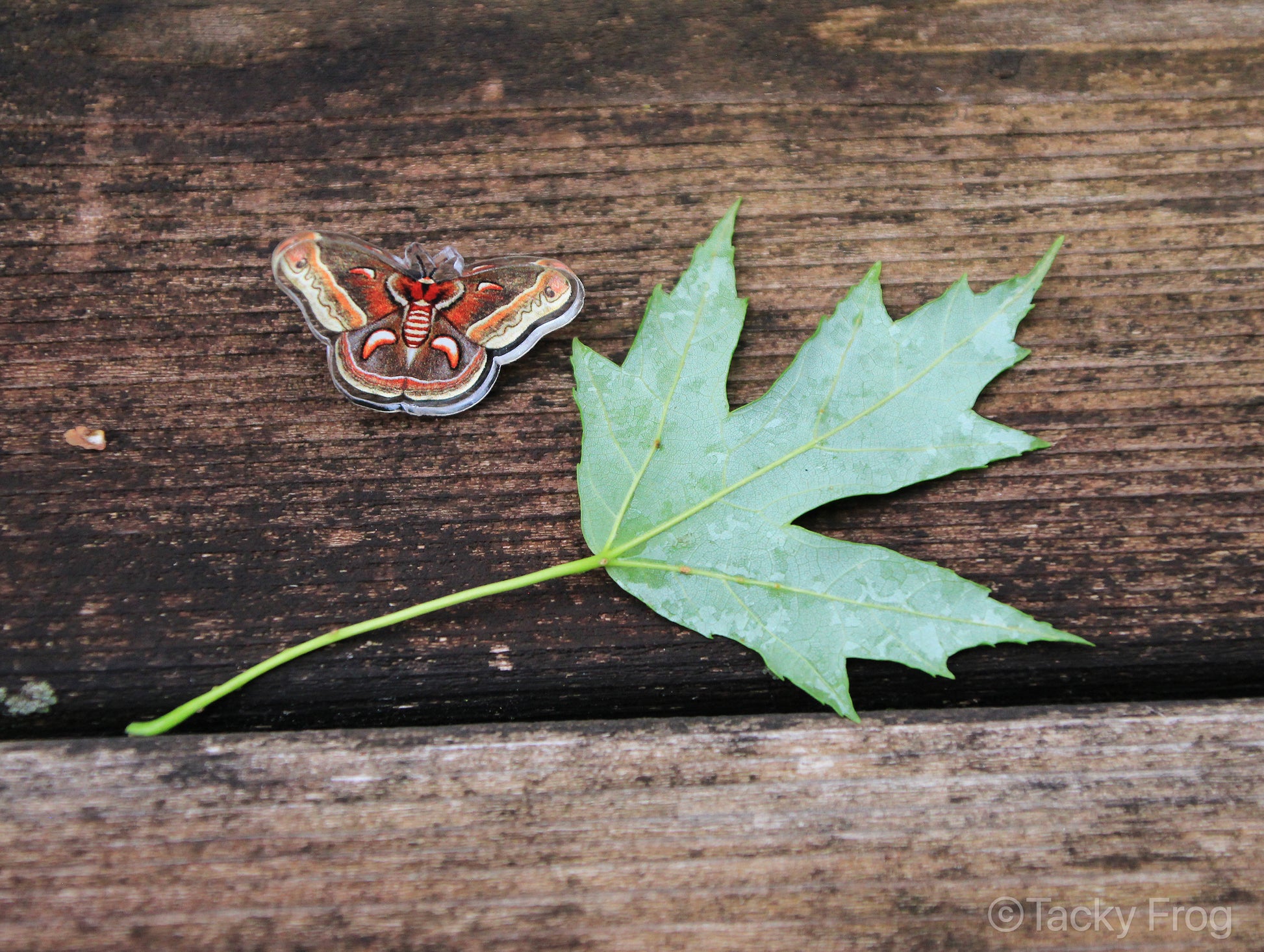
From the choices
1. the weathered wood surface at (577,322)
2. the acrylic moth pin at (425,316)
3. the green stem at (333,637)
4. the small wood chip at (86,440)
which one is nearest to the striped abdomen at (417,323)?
the acrylic moth pin at (425,316)

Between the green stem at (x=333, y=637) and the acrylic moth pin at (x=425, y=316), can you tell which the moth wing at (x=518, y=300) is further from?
the green stem at (x=333, y=637)

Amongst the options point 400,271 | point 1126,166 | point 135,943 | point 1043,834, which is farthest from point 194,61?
point 1043,834

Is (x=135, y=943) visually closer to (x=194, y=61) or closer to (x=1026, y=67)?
(x=194, y=61)

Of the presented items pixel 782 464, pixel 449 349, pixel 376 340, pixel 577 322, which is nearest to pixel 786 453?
pixel 782 464

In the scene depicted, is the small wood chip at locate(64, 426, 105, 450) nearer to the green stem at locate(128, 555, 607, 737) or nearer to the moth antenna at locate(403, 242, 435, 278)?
the green stem at locate(128, 555, 607, 737)

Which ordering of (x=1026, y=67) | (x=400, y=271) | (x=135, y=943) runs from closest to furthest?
(x=135, y=943) < (x=400, y=271) < (x=1026, y=67)

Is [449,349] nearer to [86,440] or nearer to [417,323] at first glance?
[417,323]
